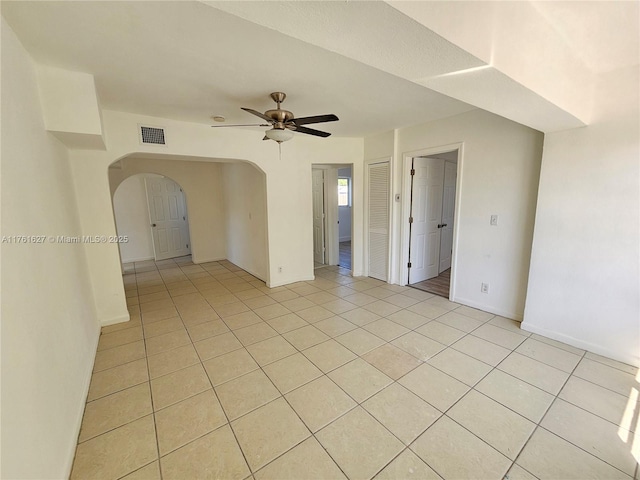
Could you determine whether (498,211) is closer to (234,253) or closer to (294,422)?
(294,422)

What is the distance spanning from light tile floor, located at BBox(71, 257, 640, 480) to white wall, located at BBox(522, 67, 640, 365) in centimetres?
28

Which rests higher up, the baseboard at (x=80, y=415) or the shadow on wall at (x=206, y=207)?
the shadow on wall at (x=206, y=207)

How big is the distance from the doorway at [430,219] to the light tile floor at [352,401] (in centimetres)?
114

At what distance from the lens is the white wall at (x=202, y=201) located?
5.32 metres

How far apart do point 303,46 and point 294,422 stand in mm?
2413

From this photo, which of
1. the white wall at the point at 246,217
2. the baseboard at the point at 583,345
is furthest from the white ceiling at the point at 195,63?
the baseboard at the point at 583,345

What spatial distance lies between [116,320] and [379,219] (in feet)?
12.4

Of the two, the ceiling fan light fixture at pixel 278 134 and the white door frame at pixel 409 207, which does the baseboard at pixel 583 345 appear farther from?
the ceiling fan light fixture at pixel 278 134

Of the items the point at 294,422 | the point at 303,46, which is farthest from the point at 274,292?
the point at 303,46

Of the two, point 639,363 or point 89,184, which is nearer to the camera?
point 639,363

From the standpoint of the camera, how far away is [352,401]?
1841 millimetres

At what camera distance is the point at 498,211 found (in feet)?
9.79

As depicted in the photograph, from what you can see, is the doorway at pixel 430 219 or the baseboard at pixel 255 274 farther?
the baseboard at pixel 255 274

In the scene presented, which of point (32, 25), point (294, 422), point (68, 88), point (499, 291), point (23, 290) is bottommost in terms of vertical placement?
point (294, 422)
